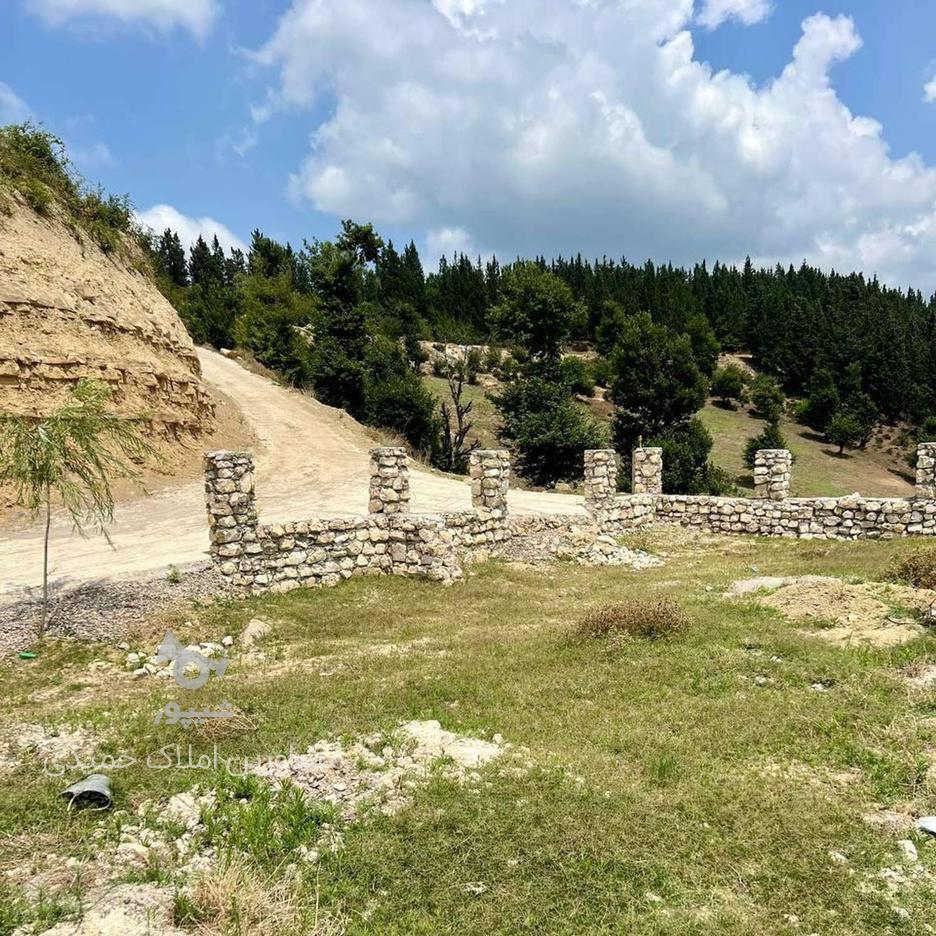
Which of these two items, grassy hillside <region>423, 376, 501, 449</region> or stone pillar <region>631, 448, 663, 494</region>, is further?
grassy hillside <region>423, 376, 501, 449</region>

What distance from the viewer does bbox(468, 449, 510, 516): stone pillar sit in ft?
55.0

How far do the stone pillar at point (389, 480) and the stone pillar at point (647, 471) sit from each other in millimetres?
9417

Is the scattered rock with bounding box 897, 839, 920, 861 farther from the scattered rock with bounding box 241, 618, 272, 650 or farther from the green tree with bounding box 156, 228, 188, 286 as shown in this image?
the green tree with bounding box 156, 228, 188, 286

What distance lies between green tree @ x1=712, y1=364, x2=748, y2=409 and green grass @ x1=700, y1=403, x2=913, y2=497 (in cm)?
190

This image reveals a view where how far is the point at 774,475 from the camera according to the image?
20891mm

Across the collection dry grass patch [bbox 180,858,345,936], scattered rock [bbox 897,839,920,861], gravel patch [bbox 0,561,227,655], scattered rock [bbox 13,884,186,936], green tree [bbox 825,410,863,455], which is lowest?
scattered rock [bbox 13,884,186,936]

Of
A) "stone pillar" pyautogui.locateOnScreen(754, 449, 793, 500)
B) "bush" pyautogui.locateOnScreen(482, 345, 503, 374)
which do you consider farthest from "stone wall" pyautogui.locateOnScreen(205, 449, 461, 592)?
"bush" pyautogui.locateOnScreen(482, 345, 503, 374)

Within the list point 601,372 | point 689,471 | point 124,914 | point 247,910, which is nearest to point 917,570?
point 247,910

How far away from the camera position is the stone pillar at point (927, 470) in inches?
736

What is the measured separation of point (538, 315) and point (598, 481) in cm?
2521

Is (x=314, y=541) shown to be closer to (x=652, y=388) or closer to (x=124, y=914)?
(x=124, y=914)

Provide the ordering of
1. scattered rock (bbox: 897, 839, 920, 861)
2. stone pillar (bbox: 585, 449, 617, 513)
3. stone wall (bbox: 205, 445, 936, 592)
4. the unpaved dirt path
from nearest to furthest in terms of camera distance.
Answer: scattered rock (bbox: 897, 839, 920, 861) < stone wall (bbox: 205, 445, 936, 592) < the unpaved dirt path < stone pillar (bbox: 585, 449, 617, 513)

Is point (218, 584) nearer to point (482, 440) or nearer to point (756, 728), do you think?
point (756, 728)

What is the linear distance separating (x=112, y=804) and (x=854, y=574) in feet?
44.5
